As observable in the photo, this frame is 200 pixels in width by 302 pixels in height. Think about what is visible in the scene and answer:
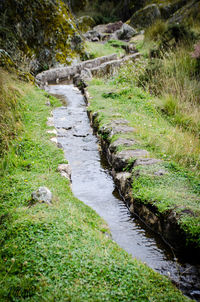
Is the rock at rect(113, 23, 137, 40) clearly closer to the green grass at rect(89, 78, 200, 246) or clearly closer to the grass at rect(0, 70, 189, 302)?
the green grass at rect(89, 78, 200, 246)

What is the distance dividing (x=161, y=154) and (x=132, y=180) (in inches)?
38.4

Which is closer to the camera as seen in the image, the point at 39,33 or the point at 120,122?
the point at 120,122

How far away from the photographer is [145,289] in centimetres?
243

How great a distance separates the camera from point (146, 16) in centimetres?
2345

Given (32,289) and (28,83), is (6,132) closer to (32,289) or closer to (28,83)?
(32,289)

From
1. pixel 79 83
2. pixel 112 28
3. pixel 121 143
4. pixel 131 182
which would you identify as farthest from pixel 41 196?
pixel 112 28

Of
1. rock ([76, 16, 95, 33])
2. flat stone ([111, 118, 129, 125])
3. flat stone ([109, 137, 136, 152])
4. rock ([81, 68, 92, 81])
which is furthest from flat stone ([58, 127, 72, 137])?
rock ([76, 16, 95, 33])

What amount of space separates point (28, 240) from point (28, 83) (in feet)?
23.0

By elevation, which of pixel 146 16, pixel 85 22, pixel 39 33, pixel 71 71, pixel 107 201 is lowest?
pixel 107 201

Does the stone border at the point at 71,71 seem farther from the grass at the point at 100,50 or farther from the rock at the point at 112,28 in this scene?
the rock at the point at 112,28

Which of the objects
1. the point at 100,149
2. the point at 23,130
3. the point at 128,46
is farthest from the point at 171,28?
the point at 23,130

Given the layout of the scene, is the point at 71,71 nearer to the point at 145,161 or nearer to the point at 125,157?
the point at 125,157

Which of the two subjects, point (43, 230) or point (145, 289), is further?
point (43, 230)

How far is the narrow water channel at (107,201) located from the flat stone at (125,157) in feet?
1.10
